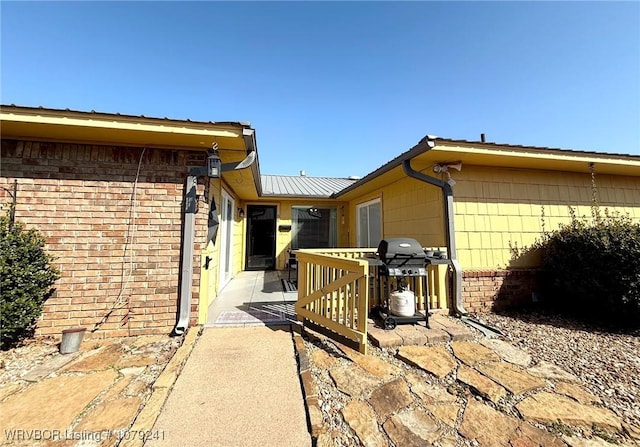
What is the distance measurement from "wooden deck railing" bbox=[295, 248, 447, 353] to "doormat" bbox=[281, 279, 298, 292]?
196cm

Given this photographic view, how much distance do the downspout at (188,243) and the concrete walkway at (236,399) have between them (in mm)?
570

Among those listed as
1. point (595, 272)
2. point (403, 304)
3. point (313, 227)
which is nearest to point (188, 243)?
point (403, 304)

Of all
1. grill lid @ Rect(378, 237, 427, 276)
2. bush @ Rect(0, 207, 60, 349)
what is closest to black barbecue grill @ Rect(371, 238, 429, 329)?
grill lid @ Rect(378, 237, 427, 276)

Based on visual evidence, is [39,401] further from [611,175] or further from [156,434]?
[611,175]

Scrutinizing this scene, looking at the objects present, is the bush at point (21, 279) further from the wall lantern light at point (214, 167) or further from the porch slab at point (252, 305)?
the wall lantern light at point (214, 167)

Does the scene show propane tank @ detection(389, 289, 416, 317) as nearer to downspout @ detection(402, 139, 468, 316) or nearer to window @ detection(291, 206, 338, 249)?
downspout @ detection(402, 139, 468, 316)

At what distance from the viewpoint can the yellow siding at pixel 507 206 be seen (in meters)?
4.35

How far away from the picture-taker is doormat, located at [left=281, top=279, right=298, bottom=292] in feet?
18.5

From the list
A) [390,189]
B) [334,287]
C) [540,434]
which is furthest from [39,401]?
[390,189]

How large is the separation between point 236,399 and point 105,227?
299 centimetres

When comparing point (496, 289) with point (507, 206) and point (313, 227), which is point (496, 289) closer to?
point (507, 206)

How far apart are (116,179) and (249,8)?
4.22m

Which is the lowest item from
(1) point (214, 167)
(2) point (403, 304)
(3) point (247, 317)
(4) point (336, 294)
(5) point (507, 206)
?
(3) point (247, 317)

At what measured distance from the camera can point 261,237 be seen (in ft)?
28.1
